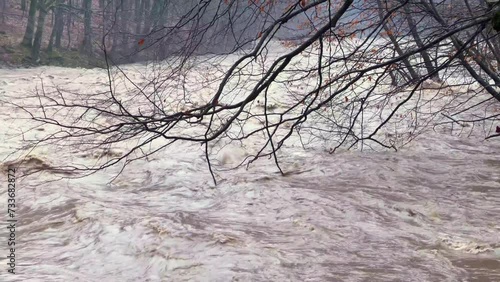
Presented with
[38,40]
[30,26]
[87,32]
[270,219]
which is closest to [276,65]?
[270,219]

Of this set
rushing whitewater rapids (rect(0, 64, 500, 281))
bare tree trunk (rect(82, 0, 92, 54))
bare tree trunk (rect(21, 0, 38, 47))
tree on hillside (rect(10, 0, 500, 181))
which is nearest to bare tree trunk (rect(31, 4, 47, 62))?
bare tree trunk (rect(21, 0, 38, 47))

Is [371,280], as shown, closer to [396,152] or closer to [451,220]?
[451,220]

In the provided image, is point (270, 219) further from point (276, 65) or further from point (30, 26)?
point (30, 26)

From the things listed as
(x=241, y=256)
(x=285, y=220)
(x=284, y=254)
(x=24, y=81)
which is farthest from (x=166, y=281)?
(x=24, y=81)

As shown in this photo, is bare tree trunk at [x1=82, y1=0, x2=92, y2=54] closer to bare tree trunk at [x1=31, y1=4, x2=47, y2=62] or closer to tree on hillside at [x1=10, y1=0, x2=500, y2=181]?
bare tree trunk at [x1=31, y1=4, x2=47, y2=62]

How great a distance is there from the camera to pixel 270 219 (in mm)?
5855

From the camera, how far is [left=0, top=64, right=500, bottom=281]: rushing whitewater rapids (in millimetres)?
4402

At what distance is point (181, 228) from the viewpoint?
17.6ft

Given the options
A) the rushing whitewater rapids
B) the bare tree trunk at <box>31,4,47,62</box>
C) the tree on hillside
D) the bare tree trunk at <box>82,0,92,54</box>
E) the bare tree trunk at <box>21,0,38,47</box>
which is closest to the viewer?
the tree on hillside

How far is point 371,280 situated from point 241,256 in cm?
107

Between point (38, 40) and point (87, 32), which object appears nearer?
point (38, 40)

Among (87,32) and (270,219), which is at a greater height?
(87,32)

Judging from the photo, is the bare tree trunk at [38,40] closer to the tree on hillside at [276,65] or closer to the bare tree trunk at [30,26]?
the bare tree trunk at [30,26]

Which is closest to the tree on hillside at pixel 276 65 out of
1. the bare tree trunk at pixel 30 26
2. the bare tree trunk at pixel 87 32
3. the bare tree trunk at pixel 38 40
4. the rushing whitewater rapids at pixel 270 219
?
the rushing whitewater rapids at pixel 270 219
